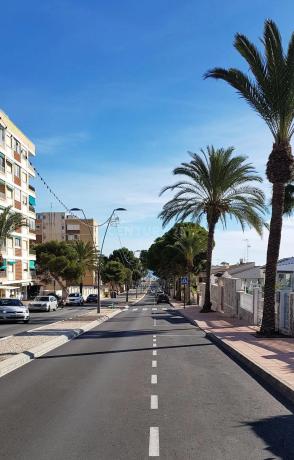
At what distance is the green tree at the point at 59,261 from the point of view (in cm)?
6950

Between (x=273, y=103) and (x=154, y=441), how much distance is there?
15987 mm

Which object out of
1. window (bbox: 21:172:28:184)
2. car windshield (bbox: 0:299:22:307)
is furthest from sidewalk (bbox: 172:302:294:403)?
window (bbox: 21:172:28:184)

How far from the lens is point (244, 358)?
14.0 metres

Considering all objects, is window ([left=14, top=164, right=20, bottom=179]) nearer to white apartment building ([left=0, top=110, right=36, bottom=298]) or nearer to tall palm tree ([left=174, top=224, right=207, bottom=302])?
white apartment building ([left=0, top=110, right=36, bottom=298])

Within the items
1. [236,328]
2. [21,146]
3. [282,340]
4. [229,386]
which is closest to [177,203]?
[236,328]

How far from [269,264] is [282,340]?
10.9ft

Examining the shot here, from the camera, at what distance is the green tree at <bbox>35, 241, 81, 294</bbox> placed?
6950cm

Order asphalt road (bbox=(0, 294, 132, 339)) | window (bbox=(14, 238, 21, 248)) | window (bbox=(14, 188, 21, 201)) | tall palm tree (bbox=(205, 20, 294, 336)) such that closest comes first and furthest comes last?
tall palm tree (bbox=(205, 20, 294, 336)), asphalt road (bbox=(0, 294, 132, 339)), window (bbox=(14, 188, 21, 201)), window (bbox=(14, 238, 21, 248))

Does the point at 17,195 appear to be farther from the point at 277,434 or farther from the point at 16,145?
the point at 277,434

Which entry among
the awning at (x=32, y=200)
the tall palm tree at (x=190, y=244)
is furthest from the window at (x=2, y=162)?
the tall palm tree at (x=190, y=244)

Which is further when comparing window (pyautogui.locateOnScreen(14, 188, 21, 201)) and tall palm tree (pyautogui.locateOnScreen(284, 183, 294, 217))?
window (pyautogui.locateOnScreen(14, 188, 21, 201))

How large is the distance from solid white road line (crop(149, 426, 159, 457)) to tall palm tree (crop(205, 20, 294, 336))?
1339 cm

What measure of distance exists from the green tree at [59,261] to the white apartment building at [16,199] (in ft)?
5.50

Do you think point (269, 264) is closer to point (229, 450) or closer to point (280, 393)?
point (280, 393)
